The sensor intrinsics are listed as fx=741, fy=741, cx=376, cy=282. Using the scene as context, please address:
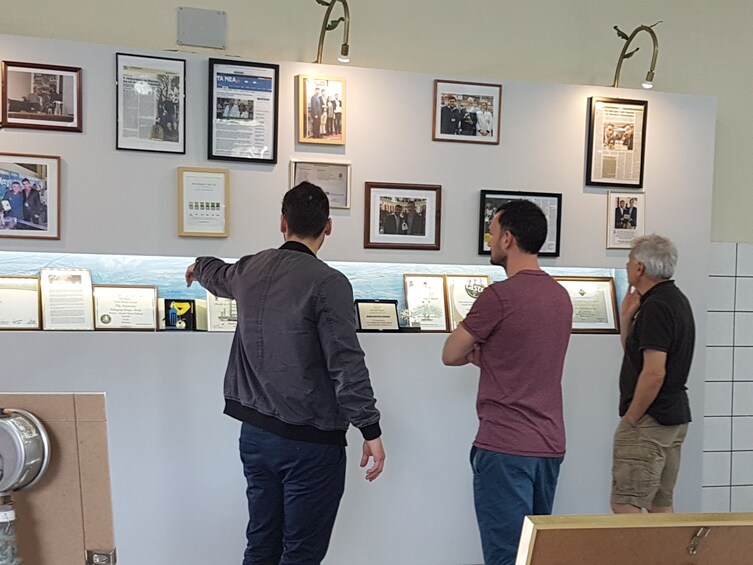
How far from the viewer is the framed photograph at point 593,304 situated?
3.36 meters

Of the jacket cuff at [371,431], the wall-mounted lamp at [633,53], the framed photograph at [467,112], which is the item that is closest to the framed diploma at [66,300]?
the jacket cuff at [371,431]

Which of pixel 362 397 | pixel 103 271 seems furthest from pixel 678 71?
pixel 103 271

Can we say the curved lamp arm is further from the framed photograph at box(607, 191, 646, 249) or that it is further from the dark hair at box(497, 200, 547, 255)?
the dark hair at box(497, 200, 547, 255)

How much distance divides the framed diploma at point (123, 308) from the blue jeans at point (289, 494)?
0.92 metres

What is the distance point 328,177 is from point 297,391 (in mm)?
1199

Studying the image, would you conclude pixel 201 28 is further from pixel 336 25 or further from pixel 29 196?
pixel 29 196

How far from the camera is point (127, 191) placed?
2840 millimetres

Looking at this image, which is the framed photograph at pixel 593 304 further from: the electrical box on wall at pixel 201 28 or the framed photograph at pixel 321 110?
the electrical box on wall at pixel 201 28

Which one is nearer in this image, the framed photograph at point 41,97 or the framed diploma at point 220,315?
the framed photograph at point 41,97

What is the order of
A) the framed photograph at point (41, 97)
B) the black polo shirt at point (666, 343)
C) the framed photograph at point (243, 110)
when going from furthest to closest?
the framed photograph at point (243, 110)
the framed photograph at point (41, 97)
the black polo shirt at point (666, 343)

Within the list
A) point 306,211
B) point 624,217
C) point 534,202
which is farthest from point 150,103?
point 624,217

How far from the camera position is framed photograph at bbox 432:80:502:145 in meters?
3.14

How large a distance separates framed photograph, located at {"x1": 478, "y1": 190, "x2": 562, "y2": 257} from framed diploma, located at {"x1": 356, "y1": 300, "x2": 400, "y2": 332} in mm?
464

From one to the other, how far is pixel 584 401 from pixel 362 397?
152 centimetres
